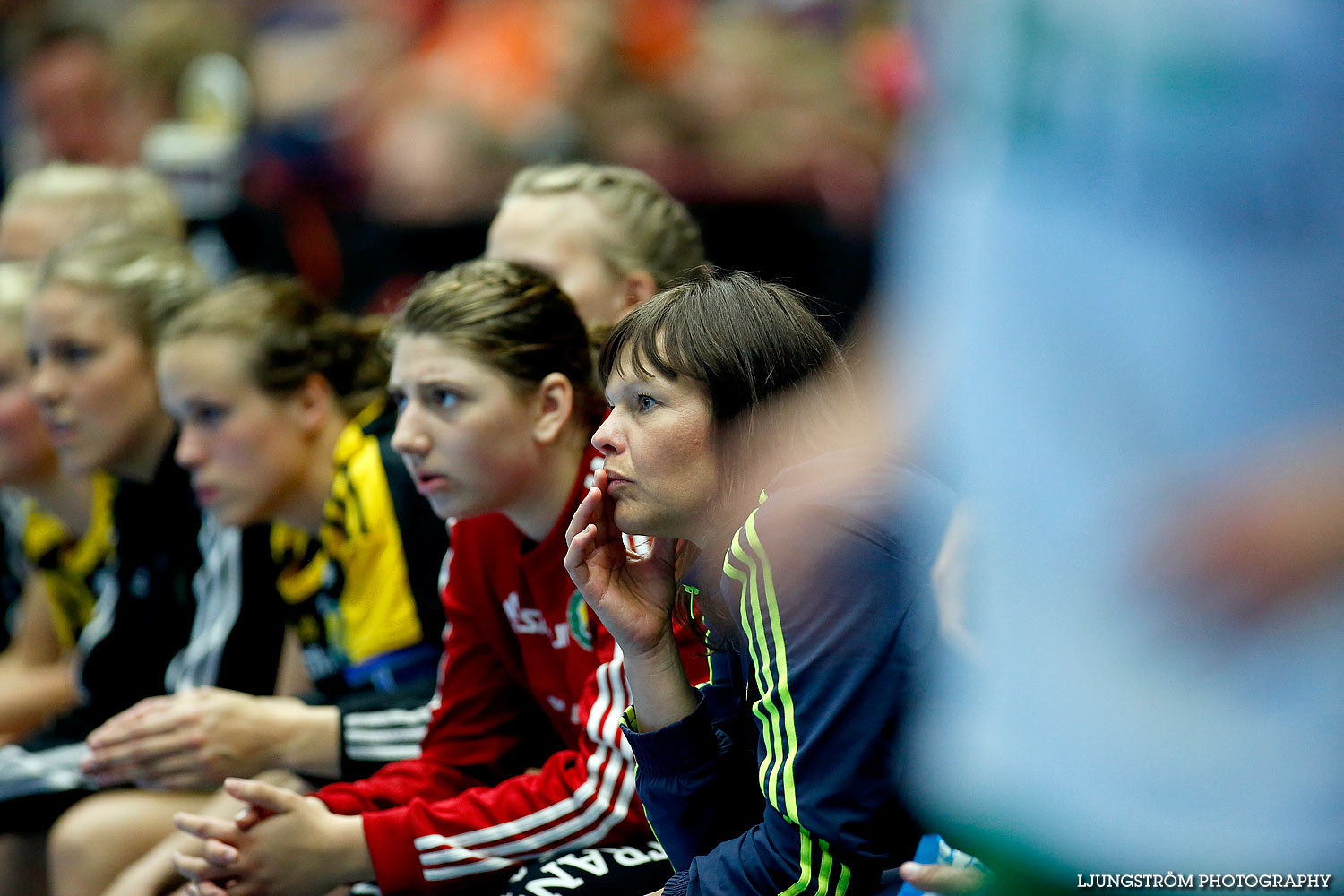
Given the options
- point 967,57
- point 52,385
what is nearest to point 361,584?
point 52,385

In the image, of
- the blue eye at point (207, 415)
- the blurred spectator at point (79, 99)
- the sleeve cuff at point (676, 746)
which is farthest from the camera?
the blurred spectator at point (79, 99)

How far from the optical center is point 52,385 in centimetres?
267

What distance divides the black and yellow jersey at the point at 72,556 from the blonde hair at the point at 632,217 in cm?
118

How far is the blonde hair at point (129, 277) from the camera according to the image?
2713mm

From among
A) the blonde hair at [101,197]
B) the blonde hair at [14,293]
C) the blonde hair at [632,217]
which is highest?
the blonde hair at [632,217]

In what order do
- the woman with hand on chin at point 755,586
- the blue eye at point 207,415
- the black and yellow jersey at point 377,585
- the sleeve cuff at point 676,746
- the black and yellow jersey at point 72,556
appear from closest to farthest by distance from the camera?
the woman with hand on chin at point 755,586
the sleeve cuff at point 676,746
the black and yellow jersey at point 377,585
the blue eye at point 207,415
the black and yellow jersey at point 72,556

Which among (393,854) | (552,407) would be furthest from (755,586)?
(393,854)

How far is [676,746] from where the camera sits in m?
1.46

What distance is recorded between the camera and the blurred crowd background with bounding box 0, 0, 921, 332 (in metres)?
3.54

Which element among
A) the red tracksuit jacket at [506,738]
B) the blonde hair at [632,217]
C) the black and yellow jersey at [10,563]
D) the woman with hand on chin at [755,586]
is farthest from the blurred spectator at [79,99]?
the woman with hand on chin at [755,586]

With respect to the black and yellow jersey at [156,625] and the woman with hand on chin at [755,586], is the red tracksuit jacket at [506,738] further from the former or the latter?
Answer: the black and yellow jersey at [156,625]

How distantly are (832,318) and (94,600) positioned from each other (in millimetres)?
1953

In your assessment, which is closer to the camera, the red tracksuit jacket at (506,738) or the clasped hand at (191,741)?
the red tracksuit jacket at (506,738)

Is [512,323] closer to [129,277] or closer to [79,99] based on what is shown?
[129,277]
